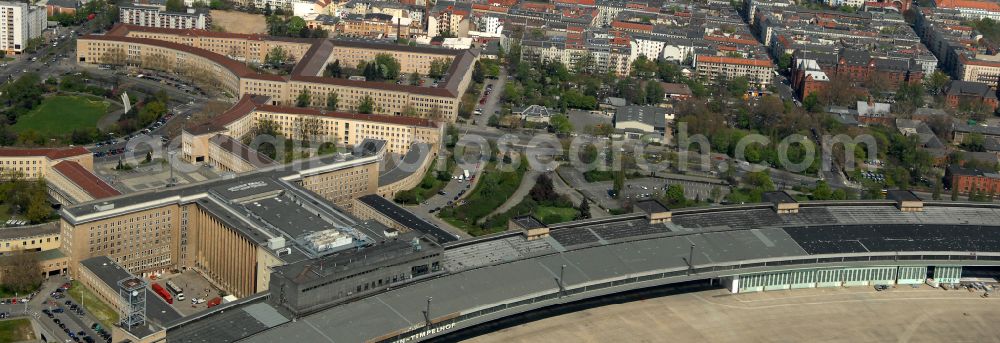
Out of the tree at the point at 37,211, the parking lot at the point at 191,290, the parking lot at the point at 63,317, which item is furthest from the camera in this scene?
the tree at the point at 37,211

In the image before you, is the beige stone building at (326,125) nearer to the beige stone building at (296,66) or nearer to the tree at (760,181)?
the beige stone building at (296,66)

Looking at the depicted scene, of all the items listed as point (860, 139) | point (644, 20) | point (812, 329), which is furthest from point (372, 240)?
point (644, 20)

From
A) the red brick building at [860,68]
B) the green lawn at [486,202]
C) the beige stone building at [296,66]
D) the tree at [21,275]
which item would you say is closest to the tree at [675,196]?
the green lawn at [486,202]

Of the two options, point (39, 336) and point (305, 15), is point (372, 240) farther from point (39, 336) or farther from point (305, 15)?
point (305, 15)

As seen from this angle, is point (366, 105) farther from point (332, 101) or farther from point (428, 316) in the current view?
point (428, 316)

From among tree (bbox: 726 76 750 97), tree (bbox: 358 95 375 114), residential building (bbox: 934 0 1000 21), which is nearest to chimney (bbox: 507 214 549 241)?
tree (bbox: 358 95 375 114)

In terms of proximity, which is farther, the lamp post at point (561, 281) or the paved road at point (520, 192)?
the paved road at point (520, 192)

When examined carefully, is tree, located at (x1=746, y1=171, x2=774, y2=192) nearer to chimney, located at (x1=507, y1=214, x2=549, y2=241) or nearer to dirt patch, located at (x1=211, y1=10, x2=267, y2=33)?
chimney, located at (x1=507, y1=214, x2=549, y2=241)
